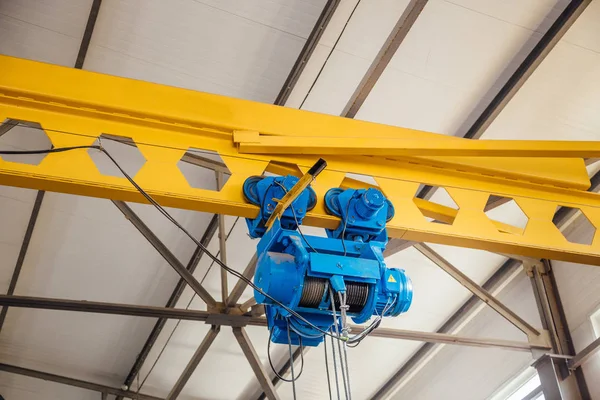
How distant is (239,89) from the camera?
7.15 metres

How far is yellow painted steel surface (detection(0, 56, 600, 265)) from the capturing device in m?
4.00

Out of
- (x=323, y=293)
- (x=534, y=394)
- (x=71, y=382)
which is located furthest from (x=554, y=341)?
(x=71, y=382)

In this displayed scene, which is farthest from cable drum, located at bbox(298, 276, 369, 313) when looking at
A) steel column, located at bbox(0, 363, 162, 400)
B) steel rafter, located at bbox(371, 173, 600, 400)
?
steel column, located at bbox(0, 363, 162, 400)

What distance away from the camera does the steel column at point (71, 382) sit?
10.5 meters

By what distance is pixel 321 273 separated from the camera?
11.0 ft

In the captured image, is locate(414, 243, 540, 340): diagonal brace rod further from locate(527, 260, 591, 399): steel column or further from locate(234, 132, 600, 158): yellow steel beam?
locate(234, 132, 600, 158): yellow steel beam

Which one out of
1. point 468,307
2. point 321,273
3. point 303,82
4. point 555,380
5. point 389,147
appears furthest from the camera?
point 468,307

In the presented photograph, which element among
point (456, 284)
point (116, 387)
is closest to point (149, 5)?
point (456, 284)

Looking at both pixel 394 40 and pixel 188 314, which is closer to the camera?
pixel 394 40

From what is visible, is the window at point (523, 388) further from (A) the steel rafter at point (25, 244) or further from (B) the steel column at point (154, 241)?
(A) the steel rafter at point (25, 244)

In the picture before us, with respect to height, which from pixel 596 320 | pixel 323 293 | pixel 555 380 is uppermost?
pixel 596 320

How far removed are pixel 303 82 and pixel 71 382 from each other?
Result: 6.92 m

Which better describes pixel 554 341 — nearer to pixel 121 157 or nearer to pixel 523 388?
pixel 523 388

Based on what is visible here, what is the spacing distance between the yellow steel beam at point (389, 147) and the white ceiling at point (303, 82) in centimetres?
250
